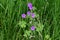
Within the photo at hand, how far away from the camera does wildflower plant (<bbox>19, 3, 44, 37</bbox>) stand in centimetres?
220

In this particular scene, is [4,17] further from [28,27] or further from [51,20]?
[51,20]

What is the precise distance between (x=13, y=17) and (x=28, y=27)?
187 mm

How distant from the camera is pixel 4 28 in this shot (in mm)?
2279

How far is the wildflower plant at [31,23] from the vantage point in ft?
7.22

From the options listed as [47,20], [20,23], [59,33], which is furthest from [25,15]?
[59,33]

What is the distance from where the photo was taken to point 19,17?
7.55 ft

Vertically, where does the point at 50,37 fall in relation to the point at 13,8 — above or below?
below

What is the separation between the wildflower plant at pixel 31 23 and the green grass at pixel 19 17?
0.18ft

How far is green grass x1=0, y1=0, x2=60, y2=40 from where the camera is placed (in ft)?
7.37

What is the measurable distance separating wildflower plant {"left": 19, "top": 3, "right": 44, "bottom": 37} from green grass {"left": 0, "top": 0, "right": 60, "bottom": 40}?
0.18ft

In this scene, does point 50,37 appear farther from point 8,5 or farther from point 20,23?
point 8,5

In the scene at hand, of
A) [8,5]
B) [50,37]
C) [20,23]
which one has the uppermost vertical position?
[8,5]

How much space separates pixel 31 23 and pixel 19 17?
155mm

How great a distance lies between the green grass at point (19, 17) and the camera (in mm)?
2246
